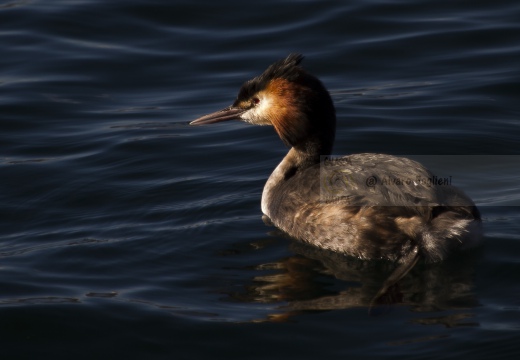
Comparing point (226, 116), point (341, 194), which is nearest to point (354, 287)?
point (341, 194)

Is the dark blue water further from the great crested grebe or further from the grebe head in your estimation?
the grebe head

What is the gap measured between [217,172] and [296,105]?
1384 millimetres

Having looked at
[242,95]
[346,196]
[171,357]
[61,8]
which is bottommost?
[171,357]

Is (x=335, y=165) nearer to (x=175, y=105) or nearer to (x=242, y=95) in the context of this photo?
(x=242, y=95)

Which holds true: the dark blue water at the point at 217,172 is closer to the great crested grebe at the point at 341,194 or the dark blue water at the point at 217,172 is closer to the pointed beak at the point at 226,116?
the great crested grebe at the point at 341,194

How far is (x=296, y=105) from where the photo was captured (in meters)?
7.46

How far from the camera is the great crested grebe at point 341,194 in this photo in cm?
647

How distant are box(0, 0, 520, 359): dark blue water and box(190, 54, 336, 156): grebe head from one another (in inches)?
26.9

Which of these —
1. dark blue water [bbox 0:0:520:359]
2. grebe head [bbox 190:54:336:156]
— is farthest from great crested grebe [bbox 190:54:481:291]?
dark blue water [bbox 0:0:520:359]

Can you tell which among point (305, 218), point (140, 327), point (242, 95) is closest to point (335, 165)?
point (305, 218)

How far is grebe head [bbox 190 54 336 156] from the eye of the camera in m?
7.45

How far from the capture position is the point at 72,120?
1034 cm

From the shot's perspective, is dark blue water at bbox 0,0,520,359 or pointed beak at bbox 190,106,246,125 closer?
dark blue water at bbox 0,0,520,359

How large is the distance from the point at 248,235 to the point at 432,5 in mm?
6820
